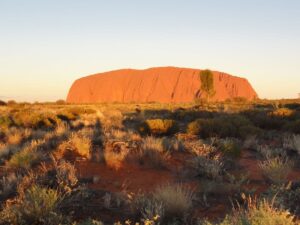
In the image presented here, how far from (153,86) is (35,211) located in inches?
5024

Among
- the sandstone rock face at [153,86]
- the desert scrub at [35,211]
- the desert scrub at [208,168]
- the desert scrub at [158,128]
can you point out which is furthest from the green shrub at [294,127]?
the sandstone rock face at [153,86]

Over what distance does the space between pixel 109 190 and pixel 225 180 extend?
7.56 ft

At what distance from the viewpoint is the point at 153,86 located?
133250 mm

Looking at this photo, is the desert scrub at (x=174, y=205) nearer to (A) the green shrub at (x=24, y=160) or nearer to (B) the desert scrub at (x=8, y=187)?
(B) the desert scrub at (x=8, y=187)

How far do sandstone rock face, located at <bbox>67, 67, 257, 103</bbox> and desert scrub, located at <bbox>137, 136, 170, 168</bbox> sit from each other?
114m

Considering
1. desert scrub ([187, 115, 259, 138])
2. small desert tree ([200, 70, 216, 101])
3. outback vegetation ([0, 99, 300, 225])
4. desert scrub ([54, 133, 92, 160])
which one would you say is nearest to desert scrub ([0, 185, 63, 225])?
outback vegetation ([0, 99, 300, 225])

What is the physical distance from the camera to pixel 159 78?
447 feet

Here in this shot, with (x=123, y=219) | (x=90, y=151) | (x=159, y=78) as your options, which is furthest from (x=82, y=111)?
(x=159, y=78)

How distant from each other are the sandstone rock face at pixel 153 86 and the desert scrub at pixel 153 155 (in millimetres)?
113799

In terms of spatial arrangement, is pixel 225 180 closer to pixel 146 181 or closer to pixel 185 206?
pixel 146 181

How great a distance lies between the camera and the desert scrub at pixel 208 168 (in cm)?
861

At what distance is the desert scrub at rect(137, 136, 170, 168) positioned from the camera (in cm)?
984

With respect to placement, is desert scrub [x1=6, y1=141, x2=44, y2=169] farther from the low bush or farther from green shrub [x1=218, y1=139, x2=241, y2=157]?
green shrub [x1=218, y1=139, x2=241, y2=157]

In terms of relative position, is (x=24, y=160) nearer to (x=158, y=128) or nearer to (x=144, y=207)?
(x=144, y=207)
